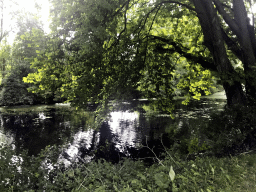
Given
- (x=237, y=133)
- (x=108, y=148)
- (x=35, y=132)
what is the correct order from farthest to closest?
(x=35, y=132) < (x=108, y=148) < (x=237, y=133)

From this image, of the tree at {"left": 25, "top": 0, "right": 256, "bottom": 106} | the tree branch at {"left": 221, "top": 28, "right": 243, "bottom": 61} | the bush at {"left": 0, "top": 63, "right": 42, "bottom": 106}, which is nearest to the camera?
the tree at {"left": 25, "top": 0, "right": 256, "bottom": 106}

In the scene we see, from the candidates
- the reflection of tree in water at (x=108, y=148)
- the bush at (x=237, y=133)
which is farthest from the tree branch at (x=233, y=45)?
the reflection of tree in water at (x=108, y=148)

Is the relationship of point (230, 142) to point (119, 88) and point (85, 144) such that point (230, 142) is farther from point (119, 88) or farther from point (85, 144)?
point (85, 144)

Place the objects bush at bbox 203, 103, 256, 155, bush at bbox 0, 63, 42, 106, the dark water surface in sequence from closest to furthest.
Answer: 1. bush at bbox 203, 103, 256, 155
2. the dark water surface
3. bush at bbox 0, 63, 42, 106

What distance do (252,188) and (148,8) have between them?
327 inches

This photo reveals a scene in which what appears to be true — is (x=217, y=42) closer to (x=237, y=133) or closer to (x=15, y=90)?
(x=237, y=133)

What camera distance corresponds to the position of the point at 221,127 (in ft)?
20.0

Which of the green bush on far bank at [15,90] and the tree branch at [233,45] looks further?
the green bush on far bank at [15,90]

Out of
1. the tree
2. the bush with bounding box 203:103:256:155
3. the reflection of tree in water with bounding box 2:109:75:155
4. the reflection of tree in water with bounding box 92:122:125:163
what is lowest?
the reflection of tree in water with bounding box 92:122:125:163

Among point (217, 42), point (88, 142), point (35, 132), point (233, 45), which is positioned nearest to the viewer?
point (217, 42)

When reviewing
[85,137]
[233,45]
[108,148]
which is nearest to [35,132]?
[85,137]

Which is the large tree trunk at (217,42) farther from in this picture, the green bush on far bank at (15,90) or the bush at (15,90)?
the bush at (15,90)

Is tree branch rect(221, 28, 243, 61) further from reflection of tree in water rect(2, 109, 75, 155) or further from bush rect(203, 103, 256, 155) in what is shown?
reflection of tree in water rect(2, 109, 75, 155)

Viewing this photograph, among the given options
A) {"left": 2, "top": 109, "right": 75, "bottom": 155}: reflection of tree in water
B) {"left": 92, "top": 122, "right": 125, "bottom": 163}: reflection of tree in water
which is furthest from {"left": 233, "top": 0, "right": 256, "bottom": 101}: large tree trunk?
{"left": 2, "top": 109, "right": 75, "bottom": 155}: reflection of tree in water
